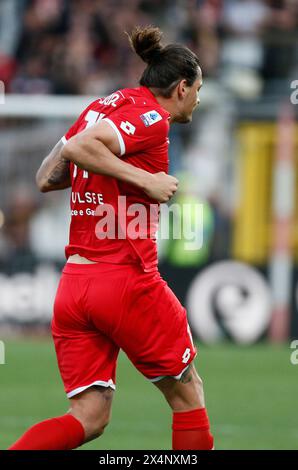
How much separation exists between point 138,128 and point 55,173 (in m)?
0.66

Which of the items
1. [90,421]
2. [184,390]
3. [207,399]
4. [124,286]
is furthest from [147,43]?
[207,399]

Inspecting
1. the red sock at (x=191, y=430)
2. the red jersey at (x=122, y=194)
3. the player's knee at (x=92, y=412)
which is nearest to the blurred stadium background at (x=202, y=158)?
the red sock at (x=191, y=430)

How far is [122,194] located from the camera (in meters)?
5.49

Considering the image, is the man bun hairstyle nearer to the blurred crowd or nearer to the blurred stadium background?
the blurred stadium background

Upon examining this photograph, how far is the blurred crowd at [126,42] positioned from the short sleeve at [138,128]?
37.1ft

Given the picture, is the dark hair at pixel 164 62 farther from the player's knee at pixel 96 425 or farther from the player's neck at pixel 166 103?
the player's knee at pixel 96 425

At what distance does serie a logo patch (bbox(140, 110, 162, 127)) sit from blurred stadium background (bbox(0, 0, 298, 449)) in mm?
6872

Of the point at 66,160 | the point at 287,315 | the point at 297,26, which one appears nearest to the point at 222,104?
the point at 297,26

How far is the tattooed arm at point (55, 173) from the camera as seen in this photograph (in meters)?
5.82

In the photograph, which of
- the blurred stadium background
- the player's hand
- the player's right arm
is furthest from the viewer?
the blurred stadium background

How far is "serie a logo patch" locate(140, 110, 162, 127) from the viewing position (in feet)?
17.6

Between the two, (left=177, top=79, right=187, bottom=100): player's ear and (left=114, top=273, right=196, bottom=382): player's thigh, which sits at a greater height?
(left=177, top=79, right=187, bottom=100): player's ear

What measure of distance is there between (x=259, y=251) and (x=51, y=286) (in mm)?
2632

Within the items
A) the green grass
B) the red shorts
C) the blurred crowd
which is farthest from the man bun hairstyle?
the blurred crowd
